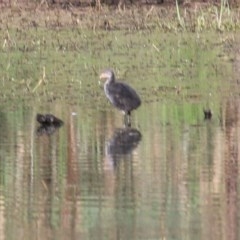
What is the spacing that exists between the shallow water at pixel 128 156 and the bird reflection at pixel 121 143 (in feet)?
0.04

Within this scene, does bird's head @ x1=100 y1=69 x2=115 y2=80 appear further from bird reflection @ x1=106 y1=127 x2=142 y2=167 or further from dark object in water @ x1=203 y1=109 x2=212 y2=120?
bird reflection @ x1=106 y1=127 x2=142 y2=167

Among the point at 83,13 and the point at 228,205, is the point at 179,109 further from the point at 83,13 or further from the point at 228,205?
the point at 83,13

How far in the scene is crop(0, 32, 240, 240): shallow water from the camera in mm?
8984

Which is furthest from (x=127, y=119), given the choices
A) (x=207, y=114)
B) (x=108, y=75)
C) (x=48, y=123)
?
(x=108, y=75)

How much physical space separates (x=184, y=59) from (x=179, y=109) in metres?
3.91

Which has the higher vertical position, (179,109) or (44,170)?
(179,109)

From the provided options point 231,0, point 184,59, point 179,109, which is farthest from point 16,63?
point 231,0

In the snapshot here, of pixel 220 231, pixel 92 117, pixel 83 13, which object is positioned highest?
pixel 83 13

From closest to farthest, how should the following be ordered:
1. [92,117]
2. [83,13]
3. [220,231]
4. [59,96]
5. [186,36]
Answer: [220,231]
[92,117]
[59,96]
[186,36]
[83,13]

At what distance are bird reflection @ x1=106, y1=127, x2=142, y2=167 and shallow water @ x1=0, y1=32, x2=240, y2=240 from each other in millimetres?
11

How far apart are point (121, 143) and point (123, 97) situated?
5.51 feet

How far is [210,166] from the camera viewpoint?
1109 cm

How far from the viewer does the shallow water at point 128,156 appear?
8.98 meters

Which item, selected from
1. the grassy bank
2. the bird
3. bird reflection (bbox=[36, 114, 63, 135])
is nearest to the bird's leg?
the bird
